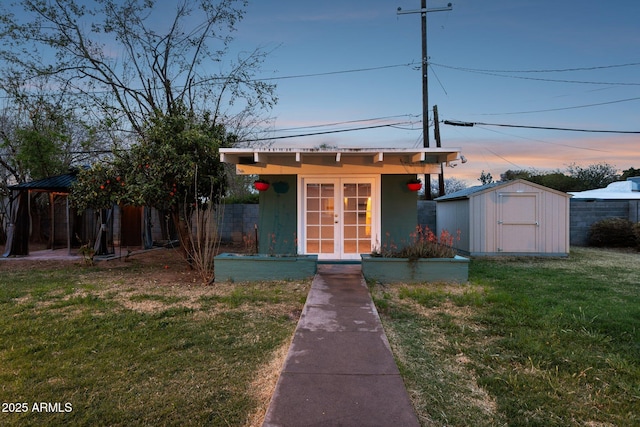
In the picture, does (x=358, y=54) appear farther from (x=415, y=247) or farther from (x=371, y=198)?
(x=415, y=247)

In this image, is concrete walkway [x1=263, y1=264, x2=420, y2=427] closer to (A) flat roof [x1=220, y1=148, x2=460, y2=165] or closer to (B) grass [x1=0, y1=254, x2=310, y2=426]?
(B) grass [x1=0, y1=254, x2=310, y2=426]

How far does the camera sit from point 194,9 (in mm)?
10859

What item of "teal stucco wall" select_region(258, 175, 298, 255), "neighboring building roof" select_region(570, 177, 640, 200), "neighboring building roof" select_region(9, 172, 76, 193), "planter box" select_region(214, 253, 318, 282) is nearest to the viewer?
"planter box" select_region(214, 253, 318, 282)

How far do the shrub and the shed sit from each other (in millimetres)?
3207

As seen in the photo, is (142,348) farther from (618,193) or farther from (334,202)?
(618,193)

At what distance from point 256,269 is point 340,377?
412 centimetres

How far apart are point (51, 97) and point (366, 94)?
969 centimetres

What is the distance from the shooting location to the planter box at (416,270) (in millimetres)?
6676

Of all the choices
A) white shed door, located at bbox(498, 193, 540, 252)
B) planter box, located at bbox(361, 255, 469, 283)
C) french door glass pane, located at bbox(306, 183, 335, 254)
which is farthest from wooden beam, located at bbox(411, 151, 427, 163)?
white shed door, located at bbox(498, 193, 540, 252)

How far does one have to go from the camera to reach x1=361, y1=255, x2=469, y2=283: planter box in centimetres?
668

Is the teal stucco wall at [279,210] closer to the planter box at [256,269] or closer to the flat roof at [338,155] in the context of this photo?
the flat roof at [338,155]

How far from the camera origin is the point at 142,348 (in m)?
3.59

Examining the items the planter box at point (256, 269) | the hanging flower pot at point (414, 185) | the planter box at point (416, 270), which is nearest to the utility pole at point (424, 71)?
the hanging flower pot at point (414, 185)

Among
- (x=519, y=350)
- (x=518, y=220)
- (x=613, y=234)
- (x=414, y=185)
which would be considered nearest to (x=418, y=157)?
(x=414, y=185)
